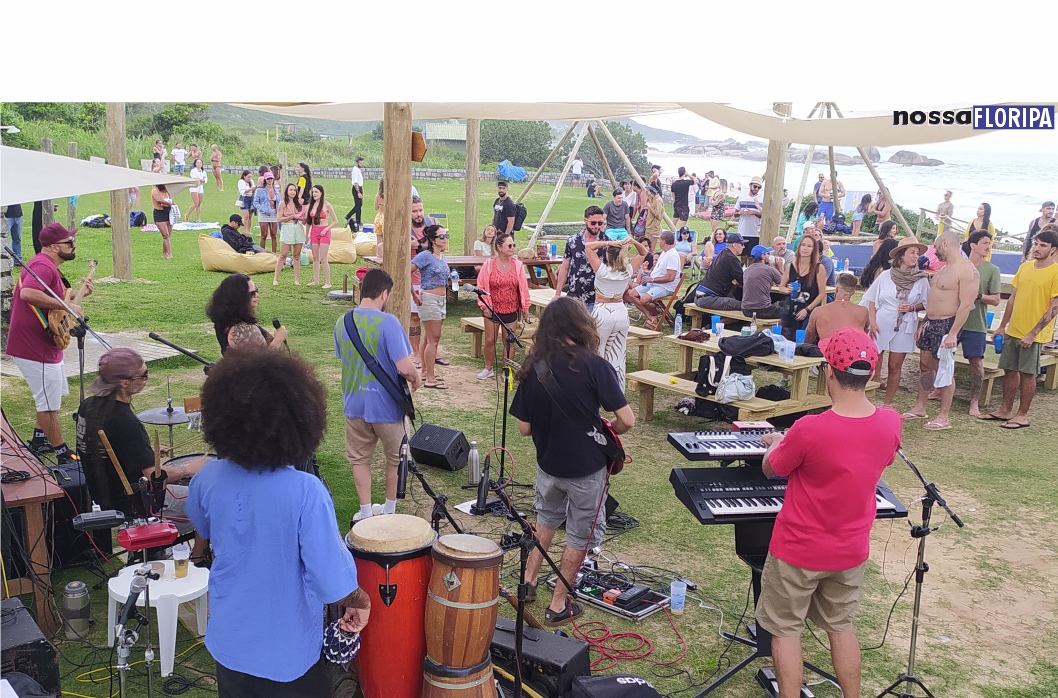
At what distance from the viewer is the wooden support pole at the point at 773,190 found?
493 inches

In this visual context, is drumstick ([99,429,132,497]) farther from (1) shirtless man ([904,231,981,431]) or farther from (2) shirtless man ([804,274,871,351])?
(1) shirtless man ([904,231,981,431])

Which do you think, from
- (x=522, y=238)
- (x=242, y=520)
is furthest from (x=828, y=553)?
(x=522, y=238)

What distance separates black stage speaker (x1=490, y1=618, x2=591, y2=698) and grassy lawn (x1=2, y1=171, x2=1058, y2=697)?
0.59 metres

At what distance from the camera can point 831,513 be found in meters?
3.57

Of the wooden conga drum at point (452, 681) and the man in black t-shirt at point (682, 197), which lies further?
the man in black t-shirt at point (682, 197)

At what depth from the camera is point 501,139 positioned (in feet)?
155

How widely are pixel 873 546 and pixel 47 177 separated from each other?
5.32 metres

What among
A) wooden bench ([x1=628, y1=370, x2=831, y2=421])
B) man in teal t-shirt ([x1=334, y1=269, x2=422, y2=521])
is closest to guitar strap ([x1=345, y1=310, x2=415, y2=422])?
man in teal t-shirt ([x1=334, y1=269, x2=422, y2=521])

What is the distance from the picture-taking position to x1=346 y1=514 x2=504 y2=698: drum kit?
11.5 ft

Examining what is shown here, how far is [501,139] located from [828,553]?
45.5m

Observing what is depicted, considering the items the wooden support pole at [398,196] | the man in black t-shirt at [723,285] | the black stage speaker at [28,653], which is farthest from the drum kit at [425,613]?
the man in black t-shirt at [723,285]

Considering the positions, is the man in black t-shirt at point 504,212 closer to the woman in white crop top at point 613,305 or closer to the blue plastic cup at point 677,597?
the woman in white crop top at point 613,305

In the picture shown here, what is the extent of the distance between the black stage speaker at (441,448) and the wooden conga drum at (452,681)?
10.6 feet

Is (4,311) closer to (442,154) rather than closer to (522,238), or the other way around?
(522,238)
